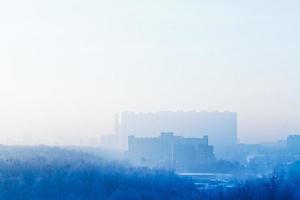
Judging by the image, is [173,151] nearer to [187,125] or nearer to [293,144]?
[293,144]

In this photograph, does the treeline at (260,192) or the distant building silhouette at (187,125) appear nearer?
the treeline at (260,192)

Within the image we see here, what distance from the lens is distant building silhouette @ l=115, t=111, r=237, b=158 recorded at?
49.0 meters

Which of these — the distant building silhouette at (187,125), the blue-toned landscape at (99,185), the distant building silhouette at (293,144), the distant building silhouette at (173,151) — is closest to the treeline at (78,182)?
the blue-toned landscape at (99,185)

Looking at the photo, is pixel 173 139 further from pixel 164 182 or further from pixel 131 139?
pixel 164 182

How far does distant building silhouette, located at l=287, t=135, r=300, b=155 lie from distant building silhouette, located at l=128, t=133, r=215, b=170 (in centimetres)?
777

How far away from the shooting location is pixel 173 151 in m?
35.3

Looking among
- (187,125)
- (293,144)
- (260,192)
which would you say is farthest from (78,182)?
(187,125)

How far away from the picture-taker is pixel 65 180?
1783cm

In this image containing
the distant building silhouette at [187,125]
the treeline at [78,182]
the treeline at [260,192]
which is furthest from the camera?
the distant building silhouette at [187,125]

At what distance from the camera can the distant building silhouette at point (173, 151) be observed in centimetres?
3386

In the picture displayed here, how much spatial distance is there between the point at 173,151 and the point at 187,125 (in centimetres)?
1477

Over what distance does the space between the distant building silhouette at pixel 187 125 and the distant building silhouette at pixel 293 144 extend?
19.0 ft

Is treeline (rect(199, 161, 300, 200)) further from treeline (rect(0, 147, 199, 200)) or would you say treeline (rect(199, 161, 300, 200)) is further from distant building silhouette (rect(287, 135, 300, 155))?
distant building silhouette (rect(287, 135, 300, 155))

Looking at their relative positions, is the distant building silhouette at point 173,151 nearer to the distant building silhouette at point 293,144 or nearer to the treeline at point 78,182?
the distant building silhouette at point 293,144
